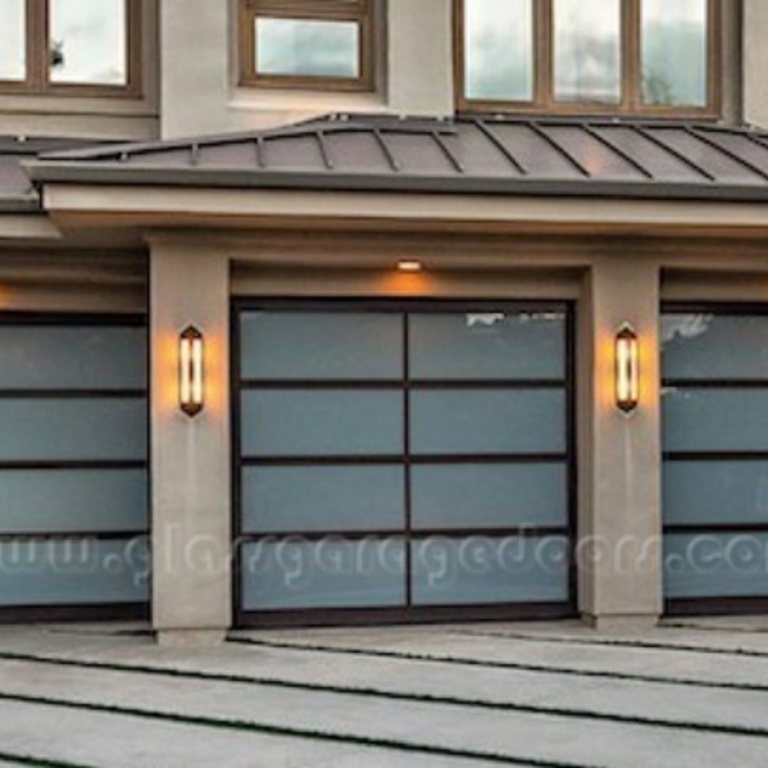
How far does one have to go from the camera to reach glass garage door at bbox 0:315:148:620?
11.4 meters

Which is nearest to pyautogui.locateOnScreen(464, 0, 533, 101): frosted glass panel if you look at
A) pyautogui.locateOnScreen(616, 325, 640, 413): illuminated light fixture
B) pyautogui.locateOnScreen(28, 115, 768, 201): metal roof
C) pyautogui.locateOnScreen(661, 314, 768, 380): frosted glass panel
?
pyautogui.locateOnScreen(28, 115, 768, 201): metal roof

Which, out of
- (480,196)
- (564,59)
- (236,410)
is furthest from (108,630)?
(564,59)

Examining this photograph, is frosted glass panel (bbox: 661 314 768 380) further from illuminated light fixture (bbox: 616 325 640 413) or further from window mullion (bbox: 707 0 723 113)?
window mullion (bbox: 707 0 723 113)

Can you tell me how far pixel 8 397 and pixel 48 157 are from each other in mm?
2888

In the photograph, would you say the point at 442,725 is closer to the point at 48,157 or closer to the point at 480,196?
the point at 480,196

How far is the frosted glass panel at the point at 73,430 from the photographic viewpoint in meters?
11.4

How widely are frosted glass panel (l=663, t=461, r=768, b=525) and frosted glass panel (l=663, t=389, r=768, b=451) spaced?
0.53ft

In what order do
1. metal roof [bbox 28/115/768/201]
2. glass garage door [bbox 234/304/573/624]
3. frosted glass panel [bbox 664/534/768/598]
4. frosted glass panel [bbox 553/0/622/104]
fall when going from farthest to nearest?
frosted glass panel [bbox 553/0/622/104] → frosted glass panel [bbox 664/534/768/598] → glass garage door [bbox 234/304/573/624] → metal roof [bbox 28/115/768/201]

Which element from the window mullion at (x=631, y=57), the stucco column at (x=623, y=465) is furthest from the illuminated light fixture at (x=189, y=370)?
the window mullion at (x=631, y=57)

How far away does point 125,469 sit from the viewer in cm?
1159

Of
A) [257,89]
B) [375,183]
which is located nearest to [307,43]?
[257,89]

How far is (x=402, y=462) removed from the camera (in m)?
11.1

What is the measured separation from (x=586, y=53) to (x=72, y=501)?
6.12 meters

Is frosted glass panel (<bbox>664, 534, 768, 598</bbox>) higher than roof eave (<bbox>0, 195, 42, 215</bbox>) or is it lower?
lower
